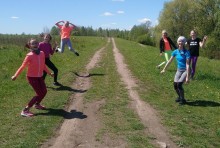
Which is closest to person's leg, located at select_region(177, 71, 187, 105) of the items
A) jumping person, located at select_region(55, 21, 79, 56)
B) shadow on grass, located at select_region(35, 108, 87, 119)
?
shadow on grass, located at select_region(35, 108, 87, 119)

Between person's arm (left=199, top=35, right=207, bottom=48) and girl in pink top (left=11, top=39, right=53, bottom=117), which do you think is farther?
person's arm (left=199, top=35, right=207, bottom=48)

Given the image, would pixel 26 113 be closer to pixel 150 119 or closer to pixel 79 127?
pixel 79 127

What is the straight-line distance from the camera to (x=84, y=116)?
9.41 m

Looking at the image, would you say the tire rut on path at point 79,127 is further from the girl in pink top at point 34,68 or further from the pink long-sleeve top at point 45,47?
the pink long-sleeve top at point 45,47

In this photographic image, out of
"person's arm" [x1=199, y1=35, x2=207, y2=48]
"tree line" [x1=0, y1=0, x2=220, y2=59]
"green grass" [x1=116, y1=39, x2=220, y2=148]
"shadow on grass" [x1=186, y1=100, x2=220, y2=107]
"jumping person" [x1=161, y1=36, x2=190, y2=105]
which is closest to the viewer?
"green grass" [x1=116, y1=39, x2=220, y2=148]

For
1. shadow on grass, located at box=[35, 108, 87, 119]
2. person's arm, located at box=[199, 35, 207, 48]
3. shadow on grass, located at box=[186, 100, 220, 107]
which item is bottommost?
shadow on grass, located at box=[186, 100, 220, 107]

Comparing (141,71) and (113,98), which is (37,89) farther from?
(141,71)

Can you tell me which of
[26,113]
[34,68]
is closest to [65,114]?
[26,113]

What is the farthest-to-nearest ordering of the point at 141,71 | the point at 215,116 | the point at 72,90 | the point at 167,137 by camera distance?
the point at 141,71
the point at 72,90
the point at 215,116
the point at 167,137

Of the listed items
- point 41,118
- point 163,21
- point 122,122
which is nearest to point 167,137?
point 122,122

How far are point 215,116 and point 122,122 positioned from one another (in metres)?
2.85

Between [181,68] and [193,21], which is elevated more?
[193,21]

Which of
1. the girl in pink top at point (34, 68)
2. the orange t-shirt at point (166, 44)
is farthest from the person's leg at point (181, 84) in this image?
the orange t-shirt at point (166, 44)

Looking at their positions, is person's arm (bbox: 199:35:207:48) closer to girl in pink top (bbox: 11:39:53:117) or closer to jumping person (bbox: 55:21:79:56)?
jumping person (bbox: 55:21:79:56)
